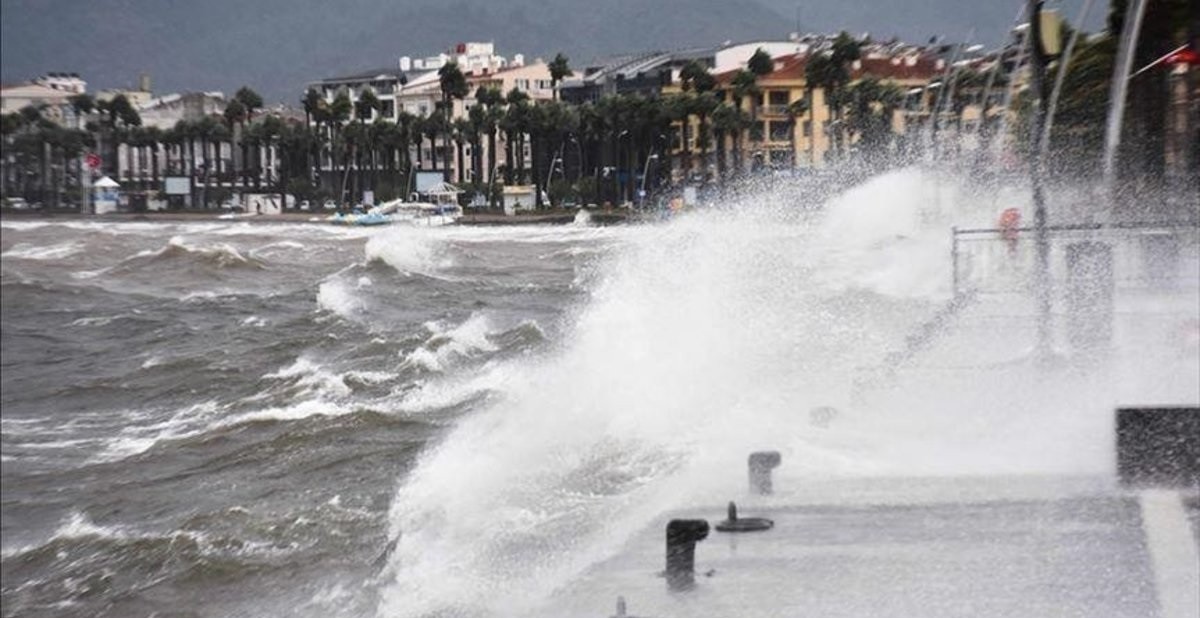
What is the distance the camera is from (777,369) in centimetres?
1072

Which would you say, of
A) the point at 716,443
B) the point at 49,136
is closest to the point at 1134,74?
the point at 716,443

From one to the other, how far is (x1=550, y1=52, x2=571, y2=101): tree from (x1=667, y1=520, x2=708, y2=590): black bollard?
22.7 feet

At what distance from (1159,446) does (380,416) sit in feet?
15.5

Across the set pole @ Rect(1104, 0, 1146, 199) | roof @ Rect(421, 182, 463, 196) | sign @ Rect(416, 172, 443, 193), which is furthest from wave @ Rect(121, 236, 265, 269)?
pole @ Rect(1104, 0, 1146, 199)

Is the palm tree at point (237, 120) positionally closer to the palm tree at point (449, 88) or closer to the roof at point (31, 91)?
the roof at point (31, 91)

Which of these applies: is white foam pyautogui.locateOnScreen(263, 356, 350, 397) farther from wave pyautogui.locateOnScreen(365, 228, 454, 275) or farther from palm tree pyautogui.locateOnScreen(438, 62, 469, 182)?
palm tree pyautogui.locateOnScreen(438, 62, 469, 182)

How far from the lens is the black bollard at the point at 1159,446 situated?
16.7 feet

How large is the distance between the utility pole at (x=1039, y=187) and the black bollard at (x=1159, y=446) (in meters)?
2.84

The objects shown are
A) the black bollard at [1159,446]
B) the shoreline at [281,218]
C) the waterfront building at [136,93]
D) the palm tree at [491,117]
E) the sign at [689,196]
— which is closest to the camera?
the shoreline at [281,218]

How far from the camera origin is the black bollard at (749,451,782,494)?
5.49 meters

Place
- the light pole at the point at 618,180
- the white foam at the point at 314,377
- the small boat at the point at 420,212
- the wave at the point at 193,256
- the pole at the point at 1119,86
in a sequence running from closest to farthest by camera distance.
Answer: the wave at the point at 193,256
the small boat at the point at 420,212
the white foam at the point at 314,377
the pole at the point at 1119,86
the light pole at the point at 618,180

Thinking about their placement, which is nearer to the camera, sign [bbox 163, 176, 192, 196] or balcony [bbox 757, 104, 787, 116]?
sign [bbox 163, 176, 192, 196]

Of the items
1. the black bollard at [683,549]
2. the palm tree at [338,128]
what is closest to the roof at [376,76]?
the palm tree at [338,128]

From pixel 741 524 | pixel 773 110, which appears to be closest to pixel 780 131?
pixel 773 110
